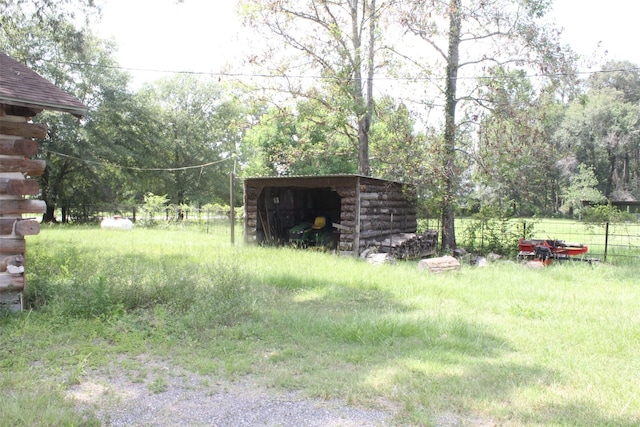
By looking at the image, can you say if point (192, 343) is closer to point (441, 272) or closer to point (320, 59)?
point (441, 272)

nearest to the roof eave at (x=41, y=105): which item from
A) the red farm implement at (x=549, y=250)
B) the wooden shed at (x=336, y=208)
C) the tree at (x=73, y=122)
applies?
the wooden shed at (x=336, y=208)

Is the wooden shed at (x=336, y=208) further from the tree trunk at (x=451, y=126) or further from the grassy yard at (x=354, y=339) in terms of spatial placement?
the grassy yard at (x=354, y=339)

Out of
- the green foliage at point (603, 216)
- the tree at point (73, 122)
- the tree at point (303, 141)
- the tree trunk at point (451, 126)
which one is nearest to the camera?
the green foliage at point (603, 216)

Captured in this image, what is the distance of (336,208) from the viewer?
19453 mm

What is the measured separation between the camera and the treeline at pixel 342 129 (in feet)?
51.3

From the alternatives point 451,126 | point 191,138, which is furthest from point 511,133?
point 191,138

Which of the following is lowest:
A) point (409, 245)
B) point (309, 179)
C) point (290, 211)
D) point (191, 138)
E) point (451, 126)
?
point (409, 245)

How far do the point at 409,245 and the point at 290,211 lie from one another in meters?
5.30

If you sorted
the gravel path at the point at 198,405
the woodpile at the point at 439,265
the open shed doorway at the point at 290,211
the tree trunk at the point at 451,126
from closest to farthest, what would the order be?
the gravel path at the point at 198,405, the woodpile at the point at 439,265, the tree trunk at the point at 451,126, the open shed doorway at the point at 290,211

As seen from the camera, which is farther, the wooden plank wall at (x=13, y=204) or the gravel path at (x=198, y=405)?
the wooden plank wall at (x=13, y=204)

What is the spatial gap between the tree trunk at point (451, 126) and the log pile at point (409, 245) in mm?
527

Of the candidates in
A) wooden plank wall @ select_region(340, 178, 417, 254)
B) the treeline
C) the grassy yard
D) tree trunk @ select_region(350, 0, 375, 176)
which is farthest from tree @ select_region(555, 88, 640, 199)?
the grassy yard

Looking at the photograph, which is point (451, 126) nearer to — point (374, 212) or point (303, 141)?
point (374, 212)

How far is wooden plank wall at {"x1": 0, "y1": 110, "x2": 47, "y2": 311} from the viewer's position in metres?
6.57
